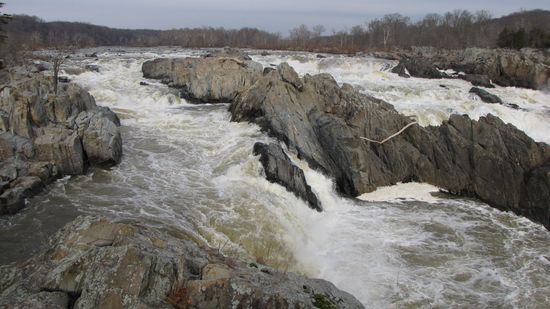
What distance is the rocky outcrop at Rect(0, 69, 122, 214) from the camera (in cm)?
1430

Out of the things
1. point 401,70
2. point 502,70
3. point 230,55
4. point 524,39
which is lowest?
point 401,70

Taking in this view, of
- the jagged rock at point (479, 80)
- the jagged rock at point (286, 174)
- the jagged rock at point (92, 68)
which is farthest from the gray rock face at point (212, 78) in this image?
the jagged rock at point (479, 80)

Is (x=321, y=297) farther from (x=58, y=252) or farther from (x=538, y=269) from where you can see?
(x=538, y=269)

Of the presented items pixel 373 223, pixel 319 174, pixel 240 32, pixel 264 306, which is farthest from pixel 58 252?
pixel 240 32

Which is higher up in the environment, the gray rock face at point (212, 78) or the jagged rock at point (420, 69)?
the jagged rock at point (420, 69)

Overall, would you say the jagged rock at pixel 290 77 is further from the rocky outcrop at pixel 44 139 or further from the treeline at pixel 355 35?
the treeline at pixel 355 35

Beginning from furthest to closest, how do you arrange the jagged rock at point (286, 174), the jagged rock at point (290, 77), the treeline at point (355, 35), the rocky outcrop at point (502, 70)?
the treeline at point (355, 35) < the rocky outcrop at point (502, 70) < the jagged rock at point (290, 77) < the jagged rock at point (286, 174)

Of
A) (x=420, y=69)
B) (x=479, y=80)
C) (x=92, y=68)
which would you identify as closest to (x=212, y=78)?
(x=92, y=68)

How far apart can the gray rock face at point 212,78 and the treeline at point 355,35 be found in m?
41.1

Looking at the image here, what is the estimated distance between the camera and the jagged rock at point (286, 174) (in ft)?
54.0

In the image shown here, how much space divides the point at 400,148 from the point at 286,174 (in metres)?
6.91

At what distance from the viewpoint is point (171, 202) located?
46.4 feet

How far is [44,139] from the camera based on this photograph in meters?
15.8

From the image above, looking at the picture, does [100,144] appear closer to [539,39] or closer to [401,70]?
[401,70]
